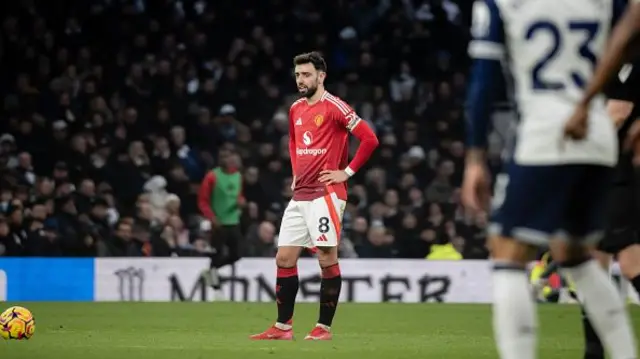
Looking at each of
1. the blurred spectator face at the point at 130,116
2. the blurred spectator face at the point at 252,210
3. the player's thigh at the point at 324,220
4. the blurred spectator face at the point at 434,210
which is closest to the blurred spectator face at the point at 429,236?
the blurred spectator face at the point at 434,210

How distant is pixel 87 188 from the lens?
2008cm

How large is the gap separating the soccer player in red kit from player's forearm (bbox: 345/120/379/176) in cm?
2

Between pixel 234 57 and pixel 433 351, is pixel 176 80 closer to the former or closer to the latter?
pixel 234 57

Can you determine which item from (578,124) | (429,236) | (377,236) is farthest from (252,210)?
(578,124)

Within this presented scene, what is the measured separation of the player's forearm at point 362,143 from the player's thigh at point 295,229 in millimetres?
523

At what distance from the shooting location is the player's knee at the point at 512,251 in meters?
5.26

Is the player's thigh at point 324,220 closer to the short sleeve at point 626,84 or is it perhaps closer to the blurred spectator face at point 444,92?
the short sleeve at point 626,84

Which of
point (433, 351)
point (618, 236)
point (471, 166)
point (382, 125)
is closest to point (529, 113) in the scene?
point (471, 166)

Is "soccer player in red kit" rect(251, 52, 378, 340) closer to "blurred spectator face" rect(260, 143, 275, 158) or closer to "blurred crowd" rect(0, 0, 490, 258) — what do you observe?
"blurred crowd" rect(0, 0, 490, 258)

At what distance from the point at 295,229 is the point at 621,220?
11.2 ft

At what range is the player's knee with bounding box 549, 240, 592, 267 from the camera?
528 centimetres

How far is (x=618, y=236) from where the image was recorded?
7316 mm

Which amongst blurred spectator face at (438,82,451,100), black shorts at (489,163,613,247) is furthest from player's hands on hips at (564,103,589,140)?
blurred spectator face at (438,82,451,100)

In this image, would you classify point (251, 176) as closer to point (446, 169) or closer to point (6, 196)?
point (446, 169)
